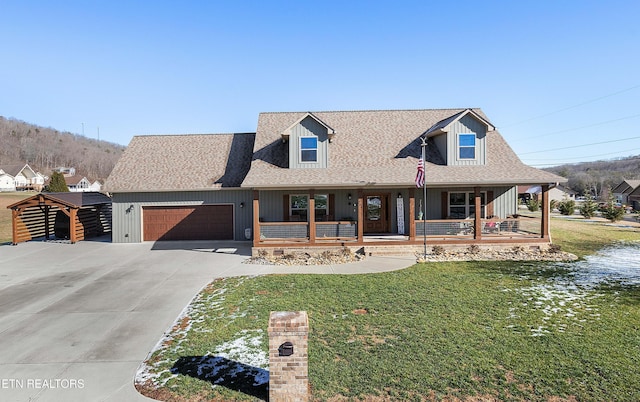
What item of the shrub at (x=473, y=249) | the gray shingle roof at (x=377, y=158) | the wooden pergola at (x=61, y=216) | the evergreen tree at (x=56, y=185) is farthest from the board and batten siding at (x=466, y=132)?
the evergreen tree at (x=56, y=185)

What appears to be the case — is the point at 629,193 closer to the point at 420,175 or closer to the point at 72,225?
the point at 420,175

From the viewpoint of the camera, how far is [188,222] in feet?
58.6

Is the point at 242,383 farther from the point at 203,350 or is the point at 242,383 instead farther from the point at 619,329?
the point at 619,329

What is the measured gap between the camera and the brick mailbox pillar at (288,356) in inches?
185

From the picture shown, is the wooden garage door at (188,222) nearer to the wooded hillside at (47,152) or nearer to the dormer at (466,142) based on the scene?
the dormer at (466,142)

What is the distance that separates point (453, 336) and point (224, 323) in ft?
15.4

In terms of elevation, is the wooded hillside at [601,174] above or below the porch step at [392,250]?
above

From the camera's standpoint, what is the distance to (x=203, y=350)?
6.08 metres

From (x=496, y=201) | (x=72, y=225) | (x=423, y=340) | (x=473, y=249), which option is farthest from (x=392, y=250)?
(x=72, y=225)

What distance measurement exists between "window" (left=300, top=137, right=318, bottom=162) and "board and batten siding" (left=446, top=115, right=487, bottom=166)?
20.5 feet

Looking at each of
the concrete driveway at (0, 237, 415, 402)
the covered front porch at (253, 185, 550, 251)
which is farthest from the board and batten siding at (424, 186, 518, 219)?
the concrete driveway at (0, 237, 415, 402)

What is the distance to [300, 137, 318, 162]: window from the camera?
625 inches

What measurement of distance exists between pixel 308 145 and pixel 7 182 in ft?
275

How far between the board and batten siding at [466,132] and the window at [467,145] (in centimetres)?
14
